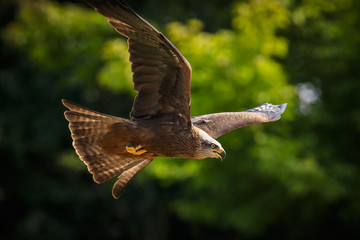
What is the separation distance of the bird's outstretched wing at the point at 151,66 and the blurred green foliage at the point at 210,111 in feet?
18.3

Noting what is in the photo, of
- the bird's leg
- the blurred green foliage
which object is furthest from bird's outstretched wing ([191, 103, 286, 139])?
the blurred green foliage

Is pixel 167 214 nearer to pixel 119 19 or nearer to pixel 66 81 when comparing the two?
pixel 66 81

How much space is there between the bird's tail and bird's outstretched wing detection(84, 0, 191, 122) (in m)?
0.36

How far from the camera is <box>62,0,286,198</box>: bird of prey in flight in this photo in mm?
4891

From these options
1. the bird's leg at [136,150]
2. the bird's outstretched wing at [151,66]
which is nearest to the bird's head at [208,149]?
the bird's outstretched wing at [151,66]

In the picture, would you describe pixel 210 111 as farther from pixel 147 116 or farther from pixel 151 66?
pixel 151 66

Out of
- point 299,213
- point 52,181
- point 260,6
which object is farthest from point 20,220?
point 260,6

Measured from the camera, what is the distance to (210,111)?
10859mm

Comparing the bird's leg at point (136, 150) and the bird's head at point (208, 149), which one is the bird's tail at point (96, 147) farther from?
the bird's head at point (208, 149)

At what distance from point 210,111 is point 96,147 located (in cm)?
547

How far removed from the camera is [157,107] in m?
5.33

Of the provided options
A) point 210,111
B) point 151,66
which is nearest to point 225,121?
point 151,66

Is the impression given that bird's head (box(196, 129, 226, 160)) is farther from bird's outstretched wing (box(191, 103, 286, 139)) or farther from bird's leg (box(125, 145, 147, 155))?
bird's outstretched wing (box(191, 103, 286, 139))

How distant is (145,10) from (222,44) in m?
5.33
